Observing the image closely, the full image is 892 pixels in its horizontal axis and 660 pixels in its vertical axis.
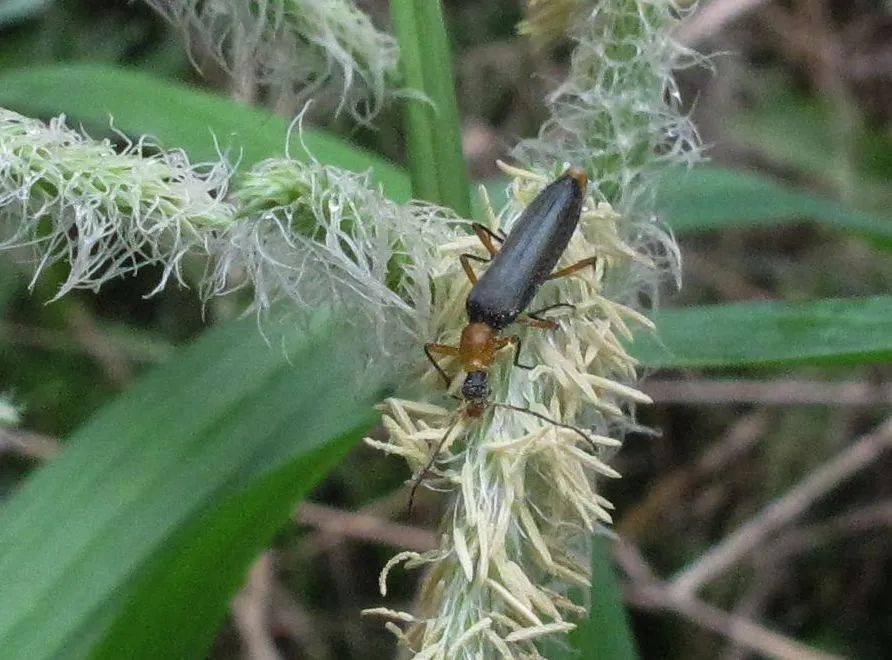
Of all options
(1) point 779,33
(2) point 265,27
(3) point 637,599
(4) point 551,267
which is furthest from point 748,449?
(2) point 265,27

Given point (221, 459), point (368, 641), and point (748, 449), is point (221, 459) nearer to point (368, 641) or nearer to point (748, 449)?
point (368, 641)

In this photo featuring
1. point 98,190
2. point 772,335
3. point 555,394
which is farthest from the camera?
point 772,335

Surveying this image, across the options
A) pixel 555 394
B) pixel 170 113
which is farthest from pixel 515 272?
pixel 170 113

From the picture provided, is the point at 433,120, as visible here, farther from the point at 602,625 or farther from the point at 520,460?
the point at 602,625

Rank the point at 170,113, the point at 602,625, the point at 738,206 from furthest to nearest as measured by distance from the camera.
→ the point at 738,206 < the point at 170,113 < the point at 602,625

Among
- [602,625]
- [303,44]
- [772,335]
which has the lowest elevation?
[602,625]

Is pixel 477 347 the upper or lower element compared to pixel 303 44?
lower

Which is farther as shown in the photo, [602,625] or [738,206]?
[738,206]
